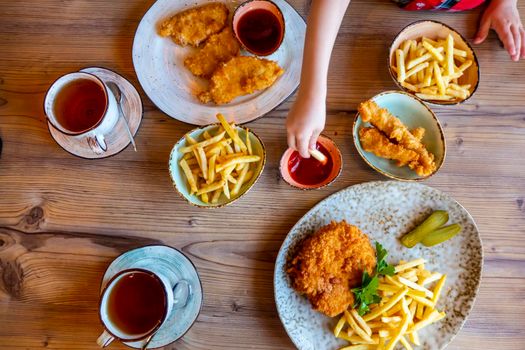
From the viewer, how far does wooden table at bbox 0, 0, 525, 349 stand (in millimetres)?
1823

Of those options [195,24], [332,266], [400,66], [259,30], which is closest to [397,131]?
[400,66]

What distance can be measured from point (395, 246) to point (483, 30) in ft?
3.27

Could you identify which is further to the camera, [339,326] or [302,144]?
[339,326]

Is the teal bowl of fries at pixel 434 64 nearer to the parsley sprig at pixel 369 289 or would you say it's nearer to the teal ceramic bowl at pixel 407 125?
the teal ceramic bowl at pixel 407 125

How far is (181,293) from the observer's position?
1.78 m

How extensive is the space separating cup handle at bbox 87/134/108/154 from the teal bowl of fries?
1194mm

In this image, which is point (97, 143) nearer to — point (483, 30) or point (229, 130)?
point (229, 130)

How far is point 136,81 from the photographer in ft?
6.39

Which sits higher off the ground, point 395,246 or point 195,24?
point 195,24

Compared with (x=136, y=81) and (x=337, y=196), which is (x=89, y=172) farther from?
(x=337, y=196)

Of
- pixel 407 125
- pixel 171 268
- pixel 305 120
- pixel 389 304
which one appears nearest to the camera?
pixel 305 120

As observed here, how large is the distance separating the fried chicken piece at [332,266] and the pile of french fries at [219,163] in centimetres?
37

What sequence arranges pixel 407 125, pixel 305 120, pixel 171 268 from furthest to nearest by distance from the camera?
pixel 407 125 < pixel 171 268 < pixel 305 120

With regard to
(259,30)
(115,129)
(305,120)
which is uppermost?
(259,30)
